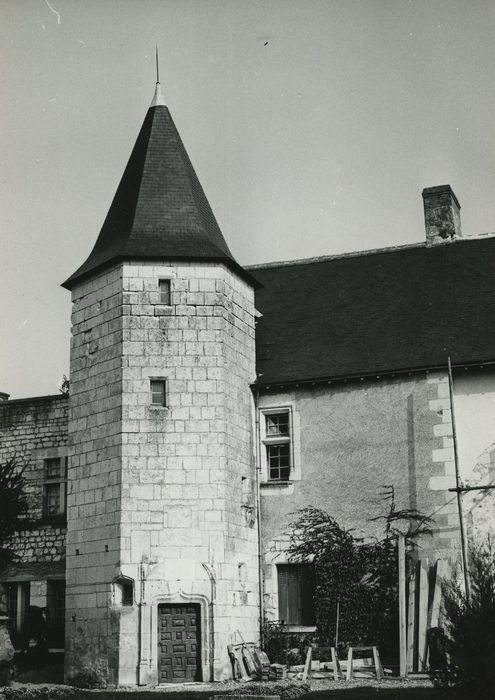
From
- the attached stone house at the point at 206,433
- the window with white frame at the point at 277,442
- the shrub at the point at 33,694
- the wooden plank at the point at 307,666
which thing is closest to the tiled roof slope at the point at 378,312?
the attached stone house at the point at 206,433

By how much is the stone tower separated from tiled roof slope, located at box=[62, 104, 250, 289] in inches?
1.5

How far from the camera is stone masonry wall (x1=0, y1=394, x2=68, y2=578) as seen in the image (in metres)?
20.1

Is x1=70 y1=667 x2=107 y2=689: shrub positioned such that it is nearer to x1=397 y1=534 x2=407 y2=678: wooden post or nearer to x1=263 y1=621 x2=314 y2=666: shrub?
x1=263 y1=621 x2=314 y2=666: shrub

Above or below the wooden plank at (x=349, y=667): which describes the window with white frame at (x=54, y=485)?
above

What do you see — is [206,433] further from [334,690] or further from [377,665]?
[334,690]

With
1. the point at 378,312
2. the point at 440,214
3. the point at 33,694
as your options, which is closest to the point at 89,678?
the point at 33,694

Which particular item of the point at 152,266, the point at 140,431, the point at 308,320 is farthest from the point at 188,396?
the point at 308,320

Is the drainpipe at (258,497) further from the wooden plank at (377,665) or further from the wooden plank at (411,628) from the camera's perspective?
the wooden plank at (411,628)

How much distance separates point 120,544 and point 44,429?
17.5 ft

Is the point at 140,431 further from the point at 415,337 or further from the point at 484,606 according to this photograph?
the point at 484,606

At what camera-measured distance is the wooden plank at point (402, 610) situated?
1589cm

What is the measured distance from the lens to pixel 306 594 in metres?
18.2

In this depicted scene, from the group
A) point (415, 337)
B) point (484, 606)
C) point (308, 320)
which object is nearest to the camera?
point (484, 606)

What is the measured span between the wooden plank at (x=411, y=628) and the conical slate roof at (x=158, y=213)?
23.2ft
